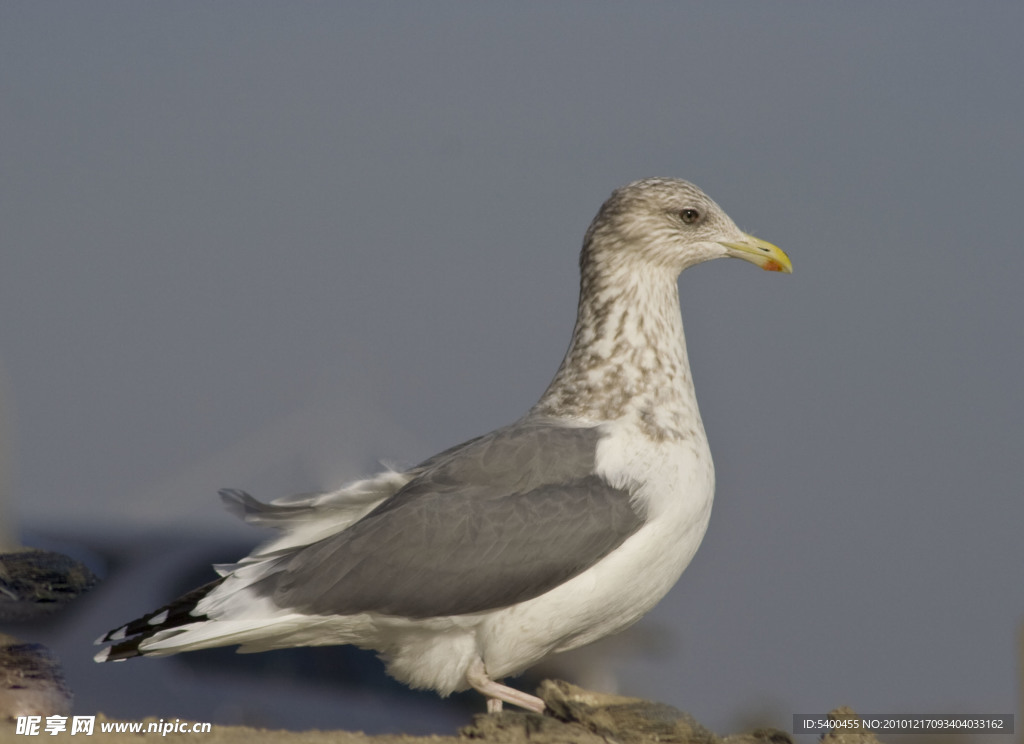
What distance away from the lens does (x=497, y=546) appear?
779 centimetres

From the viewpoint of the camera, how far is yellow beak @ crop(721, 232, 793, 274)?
30.1 ft

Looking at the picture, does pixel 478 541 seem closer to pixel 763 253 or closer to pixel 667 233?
pixel 667 233

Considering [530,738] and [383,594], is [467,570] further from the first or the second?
[530,738]

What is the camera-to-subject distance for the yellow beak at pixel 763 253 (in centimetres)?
918

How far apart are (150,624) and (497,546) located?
2695 millimetres

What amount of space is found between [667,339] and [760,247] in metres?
1.25

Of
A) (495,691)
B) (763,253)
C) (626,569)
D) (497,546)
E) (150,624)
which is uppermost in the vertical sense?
(763,253)

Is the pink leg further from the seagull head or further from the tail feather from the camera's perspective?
the seagull head

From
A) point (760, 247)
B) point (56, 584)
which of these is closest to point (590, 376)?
point (760, 247)

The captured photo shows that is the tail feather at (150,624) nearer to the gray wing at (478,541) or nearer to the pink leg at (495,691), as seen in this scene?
the gray wing at (478,541)

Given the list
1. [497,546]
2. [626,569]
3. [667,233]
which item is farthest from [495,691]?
[667,233]

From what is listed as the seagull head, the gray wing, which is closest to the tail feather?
the gray wing

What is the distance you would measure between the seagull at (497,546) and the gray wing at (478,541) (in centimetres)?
1

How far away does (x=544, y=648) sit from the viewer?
7.98 meters
